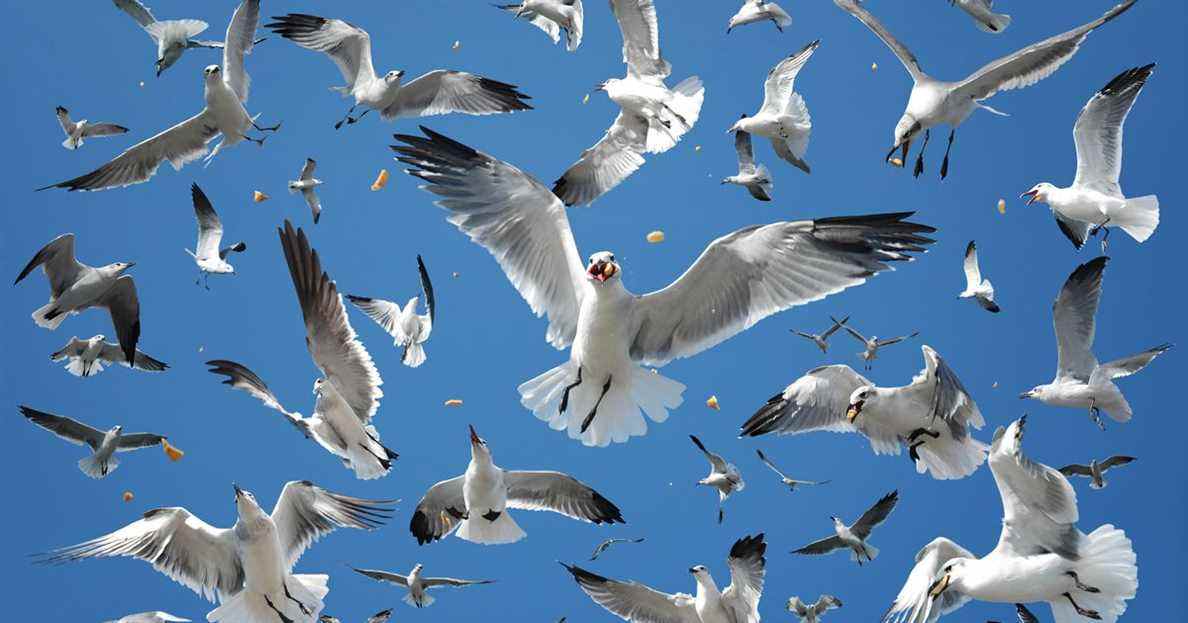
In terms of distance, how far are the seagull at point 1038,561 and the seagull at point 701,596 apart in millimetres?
948

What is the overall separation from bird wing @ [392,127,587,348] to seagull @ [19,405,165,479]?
3616 mm

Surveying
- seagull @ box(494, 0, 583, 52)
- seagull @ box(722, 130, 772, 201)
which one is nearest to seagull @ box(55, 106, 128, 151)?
seagull @ box(494, 0, 583, 52)

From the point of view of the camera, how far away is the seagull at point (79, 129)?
30.4 ft

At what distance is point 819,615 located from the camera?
27.7ft

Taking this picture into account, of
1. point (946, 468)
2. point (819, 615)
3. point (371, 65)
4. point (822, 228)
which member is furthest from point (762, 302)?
point (371, 65)

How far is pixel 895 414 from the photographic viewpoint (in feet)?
23.4

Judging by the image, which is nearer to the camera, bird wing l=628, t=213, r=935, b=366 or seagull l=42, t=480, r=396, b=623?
bird wing l=628, t=213, r=935, b=366

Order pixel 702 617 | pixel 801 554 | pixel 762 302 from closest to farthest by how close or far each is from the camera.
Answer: pixel 762 302 < pixel 702 617 < pixel 801 554

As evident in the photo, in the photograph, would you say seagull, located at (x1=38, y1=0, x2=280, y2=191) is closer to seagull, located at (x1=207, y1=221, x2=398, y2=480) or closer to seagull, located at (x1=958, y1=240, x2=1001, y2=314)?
seagull, located at (x1=207, y1=221, x2=398, y2=480)

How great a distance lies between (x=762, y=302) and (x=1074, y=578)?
1953mm

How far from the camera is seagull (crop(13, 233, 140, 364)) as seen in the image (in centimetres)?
822

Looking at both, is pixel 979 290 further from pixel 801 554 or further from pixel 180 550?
pixel 180 550

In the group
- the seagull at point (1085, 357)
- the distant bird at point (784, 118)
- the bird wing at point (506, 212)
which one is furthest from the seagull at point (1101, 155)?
the bird wing at point (506, 212)

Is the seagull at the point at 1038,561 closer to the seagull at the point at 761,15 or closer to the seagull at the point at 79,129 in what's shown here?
the seagull at the point at 761,15
